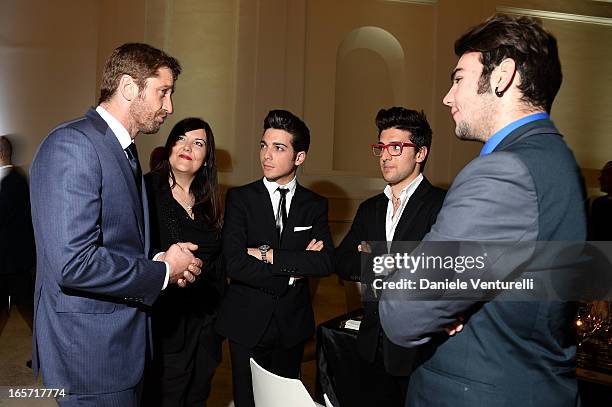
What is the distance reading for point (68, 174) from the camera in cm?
167

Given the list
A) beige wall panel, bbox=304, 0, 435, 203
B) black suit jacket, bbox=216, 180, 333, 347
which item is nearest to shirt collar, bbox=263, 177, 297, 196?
black suit jacket, bbox=216, 180, 333, 347

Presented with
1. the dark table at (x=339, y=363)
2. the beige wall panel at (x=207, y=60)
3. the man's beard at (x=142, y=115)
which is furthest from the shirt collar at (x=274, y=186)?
the beige wall panel at (x=207, y=60)

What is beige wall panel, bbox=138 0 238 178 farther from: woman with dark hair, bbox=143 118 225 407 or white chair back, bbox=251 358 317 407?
white chair back, bbox=251 358 317 407

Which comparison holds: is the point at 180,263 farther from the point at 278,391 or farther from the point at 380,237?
the point at 380,237

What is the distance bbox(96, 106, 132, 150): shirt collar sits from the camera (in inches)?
74.6

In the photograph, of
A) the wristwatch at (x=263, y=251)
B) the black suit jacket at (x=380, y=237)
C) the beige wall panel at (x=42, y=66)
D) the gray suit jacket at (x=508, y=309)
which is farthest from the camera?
the beige wall panel at (x=42, y=66)

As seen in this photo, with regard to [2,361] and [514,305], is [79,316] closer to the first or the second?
[514,305]

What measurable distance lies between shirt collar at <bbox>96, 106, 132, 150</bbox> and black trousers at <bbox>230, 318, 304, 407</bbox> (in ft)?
4.01

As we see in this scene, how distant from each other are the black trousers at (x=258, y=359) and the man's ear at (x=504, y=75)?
5.72 ft

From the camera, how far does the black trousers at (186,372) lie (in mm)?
2672

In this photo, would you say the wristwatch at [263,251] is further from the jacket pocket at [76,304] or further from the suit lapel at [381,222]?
the jacket pocket at [76,304]

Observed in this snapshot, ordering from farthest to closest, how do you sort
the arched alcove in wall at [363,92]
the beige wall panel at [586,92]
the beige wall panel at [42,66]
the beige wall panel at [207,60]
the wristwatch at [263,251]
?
the beige wall panel at [586,92] < the arched alcove in wall at [363,92] < the beige wall panel at [42,66] < the beige wall panel at [207,60] < the wristwatch at [263,251]

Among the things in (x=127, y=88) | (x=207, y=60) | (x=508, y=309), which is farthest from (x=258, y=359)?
(x=207, y=60)

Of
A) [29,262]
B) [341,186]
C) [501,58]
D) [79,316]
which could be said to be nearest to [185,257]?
[79,316]
